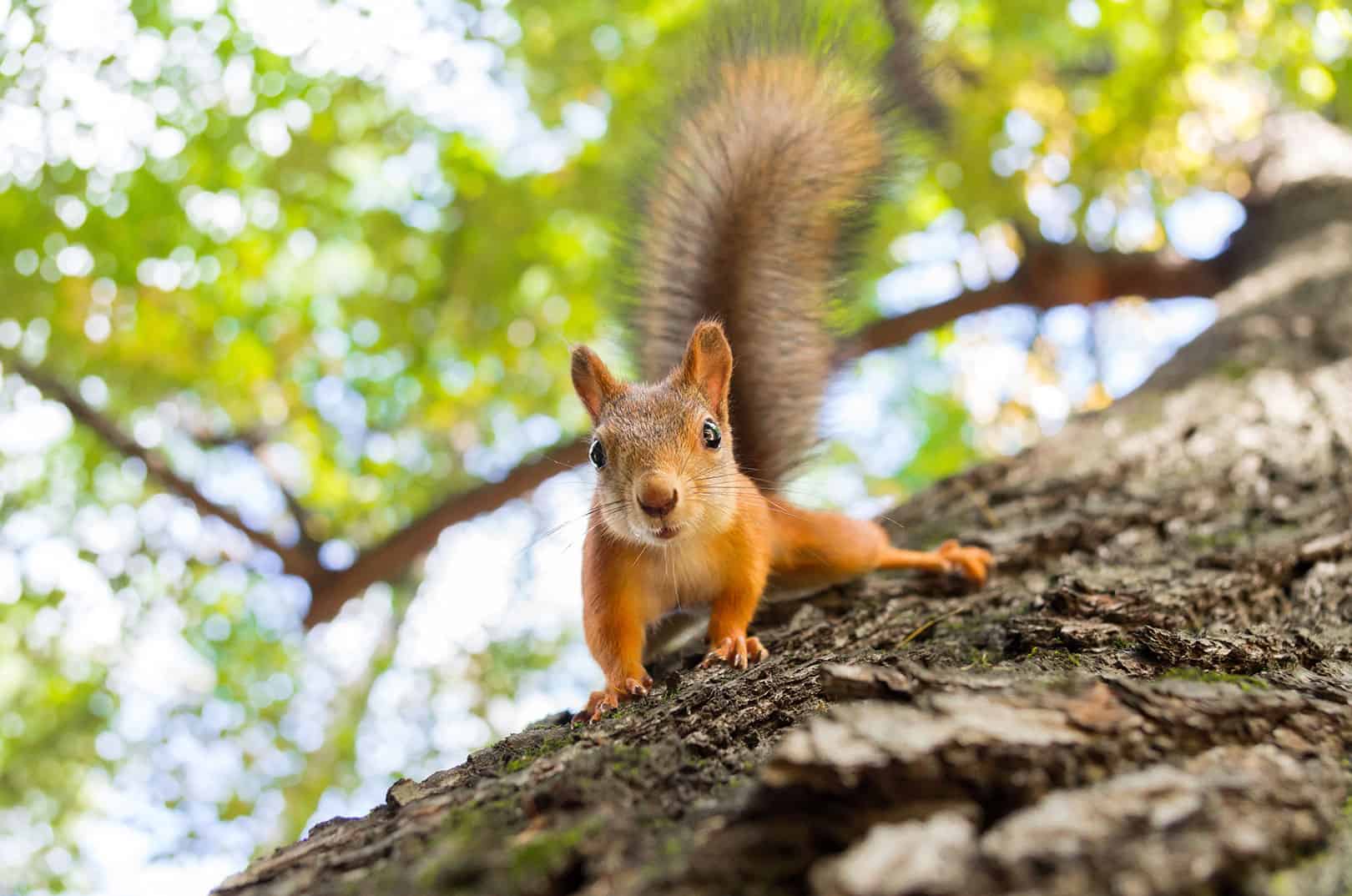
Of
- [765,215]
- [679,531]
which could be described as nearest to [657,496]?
[679,531]

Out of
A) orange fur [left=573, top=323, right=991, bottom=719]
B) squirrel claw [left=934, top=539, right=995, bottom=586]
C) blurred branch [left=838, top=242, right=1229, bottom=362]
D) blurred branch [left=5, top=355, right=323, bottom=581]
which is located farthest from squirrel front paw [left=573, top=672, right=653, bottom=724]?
blurred branch [left=838, top=242, right=1229, bottom=362]

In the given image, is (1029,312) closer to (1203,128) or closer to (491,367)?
(1203,128)

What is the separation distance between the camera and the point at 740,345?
2852 millimetres

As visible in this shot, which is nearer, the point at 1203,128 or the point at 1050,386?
the point at 1203,128

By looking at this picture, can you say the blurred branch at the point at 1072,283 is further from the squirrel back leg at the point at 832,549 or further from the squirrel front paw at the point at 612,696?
the squirrel front paw at the point at 612,696

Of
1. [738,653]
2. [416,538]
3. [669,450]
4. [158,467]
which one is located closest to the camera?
[738,653]

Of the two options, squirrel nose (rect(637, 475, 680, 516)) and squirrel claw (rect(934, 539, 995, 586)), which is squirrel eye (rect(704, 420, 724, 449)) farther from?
squirrel claw (rect(934, 539, 995, 586))

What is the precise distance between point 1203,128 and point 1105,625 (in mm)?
4789

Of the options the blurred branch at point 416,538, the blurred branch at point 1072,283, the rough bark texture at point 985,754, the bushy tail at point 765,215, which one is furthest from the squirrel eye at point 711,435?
the blurred branch at point 1072,283

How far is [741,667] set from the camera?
1.97m

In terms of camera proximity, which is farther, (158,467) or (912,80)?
(158,467)

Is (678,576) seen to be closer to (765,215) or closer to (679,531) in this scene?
(679,531)

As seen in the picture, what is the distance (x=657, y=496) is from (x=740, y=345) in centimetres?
77

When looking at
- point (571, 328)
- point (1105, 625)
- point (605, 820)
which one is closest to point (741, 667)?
point (1105, 625)
